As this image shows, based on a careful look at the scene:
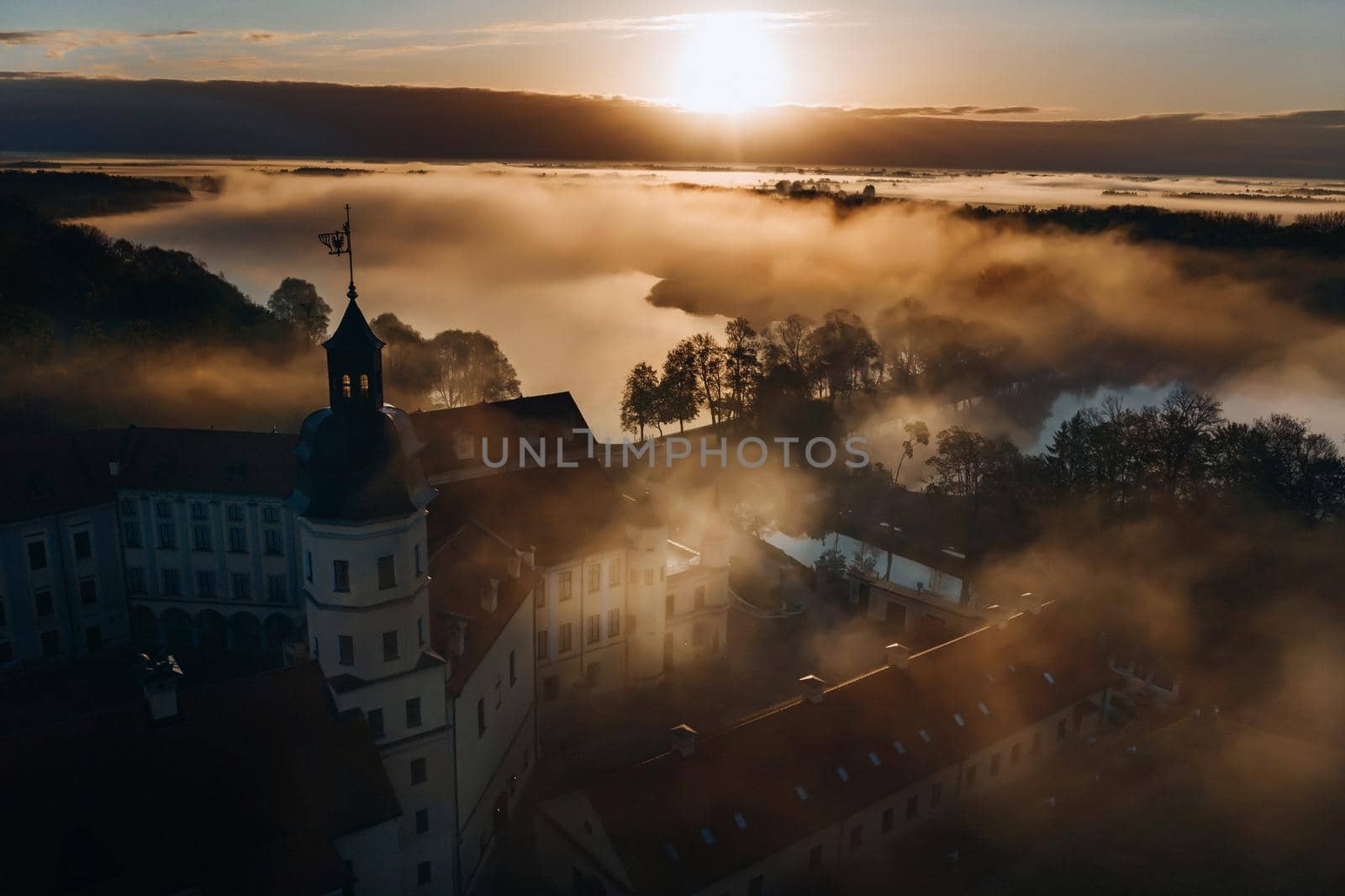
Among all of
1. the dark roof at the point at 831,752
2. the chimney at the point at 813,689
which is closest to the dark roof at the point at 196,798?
the dark roof at the point at 831,752

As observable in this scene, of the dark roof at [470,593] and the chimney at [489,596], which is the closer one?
the dark roof at [470,593]

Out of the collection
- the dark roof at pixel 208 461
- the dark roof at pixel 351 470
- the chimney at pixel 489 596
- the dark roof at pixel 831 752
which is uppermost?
the dark roof at pixel 351 470

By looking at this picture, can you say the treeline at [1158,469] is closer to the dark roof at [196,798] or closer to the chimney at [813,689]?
the chimney at [813,689]

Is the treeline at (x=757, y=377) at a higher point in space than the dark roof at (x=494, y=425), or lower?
lower

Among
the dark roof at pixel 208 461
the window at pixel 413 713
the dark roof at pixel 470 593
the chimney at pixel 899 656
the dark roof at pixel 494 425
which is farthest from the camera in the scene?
the dark roof at pixel 494 425

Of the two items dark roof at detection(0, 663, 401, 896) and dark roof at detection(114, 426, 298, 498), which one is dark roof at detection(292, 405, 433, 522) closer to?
dark roof at detection(0, 663, 401, 896)

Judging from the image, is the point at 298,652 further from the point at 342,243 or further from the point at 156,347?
the point at 156,347

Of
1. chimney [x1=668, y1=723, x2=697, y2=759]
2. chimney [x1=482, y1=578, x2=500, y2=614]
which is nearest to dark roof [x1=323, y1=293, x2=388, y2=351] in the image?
chimney [x1=482, y1=578, x2=500, y2=614]
